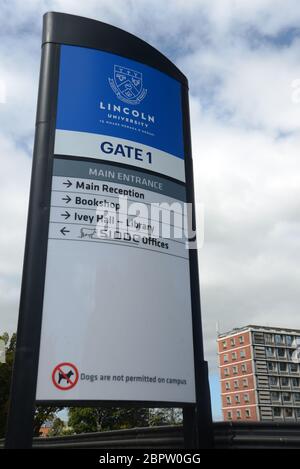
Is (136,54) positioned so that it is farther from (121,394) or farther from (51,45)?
(121,394)

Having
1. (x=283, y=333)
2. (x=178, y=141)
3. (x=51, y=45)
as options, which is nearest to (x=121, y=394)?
(x=178, y=141)

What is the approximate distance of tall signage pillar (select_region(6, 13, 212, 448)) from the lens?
467cm

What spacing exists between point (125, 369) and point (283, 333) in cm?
11186

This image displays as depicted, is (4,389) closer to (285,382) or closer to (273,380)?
(273,380)

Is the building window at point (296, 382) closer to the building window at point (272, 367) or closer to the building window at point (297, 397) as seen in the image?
the building window at point (297, 397)

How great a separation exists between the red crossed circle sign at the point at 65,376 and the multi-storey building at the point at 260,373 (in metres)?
98.0

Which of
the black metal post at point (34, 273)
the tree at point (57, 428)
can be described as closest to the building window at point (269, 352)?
the tree at point (57, 428)

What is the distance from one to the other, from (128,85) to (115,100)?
37cm

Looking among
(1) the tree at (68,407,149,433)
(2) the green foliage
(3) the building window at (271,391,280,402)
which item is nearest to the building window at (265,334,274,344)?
(3) the building window at (271,391,280,402)

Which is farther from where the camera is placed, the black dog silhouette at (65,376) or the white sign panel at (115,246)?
the white sign panel at (115,246)

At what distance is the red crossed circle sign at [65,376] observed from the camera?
450cm

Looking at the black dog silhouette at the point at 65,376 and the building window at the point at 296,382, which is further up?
the building window at the point at 296,382

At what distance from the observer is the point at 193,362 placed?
5.38 metres

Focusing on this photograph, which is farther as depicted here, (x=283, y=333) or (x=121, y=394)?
(x=283, y=333)
